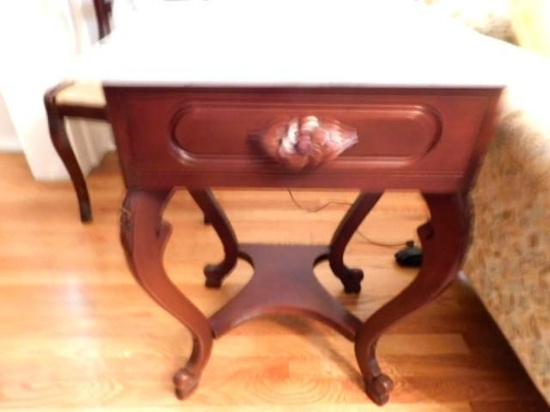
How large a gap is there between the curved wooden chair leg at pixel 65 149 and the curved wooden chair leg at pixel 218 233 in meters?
0.49

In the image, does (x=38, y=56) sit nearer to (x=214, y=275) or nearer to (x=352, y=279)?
(x=214, y=275)

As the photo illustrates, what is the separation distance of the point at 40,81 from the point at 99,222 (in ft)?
1.60

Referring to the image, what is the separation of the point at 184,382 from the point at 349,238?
0.47 meters

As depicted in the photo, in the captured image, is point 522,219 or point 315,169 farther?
point 522,219

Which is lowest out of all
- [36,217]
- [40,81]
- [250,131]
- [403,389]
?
[36,217]

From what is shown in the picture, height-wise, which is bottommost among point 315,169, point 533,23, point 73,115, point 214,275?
point 214,275

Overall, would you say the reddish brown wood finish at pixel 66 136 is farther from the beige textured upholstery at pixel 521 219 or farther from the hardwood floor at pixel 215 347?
the beige textured upholstery at pixel 521 219

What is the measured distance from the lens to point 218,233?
1.08 meters

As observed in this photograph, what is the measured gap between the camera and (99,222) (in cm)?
145

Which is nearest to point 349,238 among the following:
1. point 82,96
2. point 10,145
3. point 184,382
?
point 184,382

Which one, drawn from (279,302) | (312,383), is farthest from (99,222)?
(312,383)

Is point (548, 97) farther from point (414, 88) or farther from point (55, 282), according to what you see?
point (55, 282)

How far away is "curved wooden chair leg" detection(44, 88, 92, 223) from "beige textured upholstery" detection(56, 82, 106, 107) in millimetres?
25

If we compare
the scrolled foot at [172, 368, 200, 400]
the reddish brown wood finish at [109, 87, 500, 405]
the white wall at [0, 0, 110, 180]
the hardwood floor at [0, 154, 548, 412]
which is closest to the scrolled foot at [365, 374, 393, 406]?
the hardwood floor at [0, 154, 548, 412]
